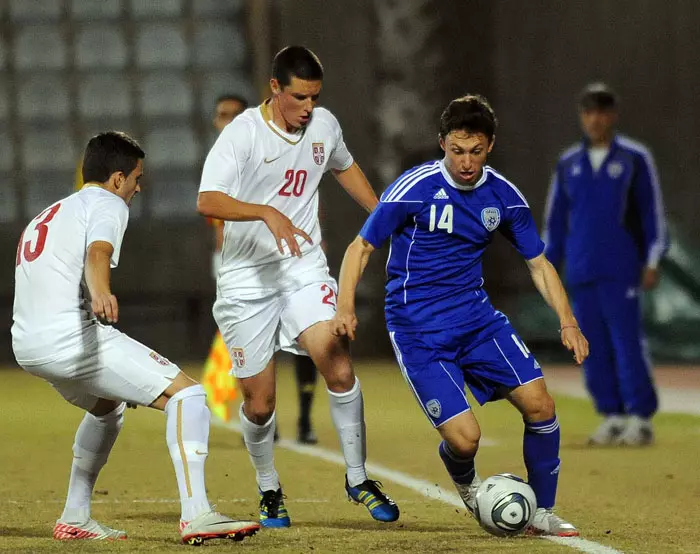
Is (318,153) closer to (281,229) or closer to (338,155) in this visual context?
(338,155)

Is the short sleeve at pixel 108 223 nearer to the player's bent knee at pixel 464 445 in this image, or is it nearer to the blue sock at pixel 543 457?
the player's bent knee at pixel 464 445

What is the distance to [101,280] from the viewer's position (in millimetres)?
5605

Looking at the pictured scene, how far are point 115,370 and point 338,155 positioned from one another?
5.85 feet

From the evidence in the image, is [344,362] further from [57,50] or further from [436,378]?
[57,50]

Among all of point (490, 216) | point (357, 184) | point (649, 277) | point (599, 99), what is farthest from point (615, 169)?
point (490, 216)

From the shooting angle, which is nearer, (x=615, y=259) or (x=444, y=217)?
(x=444, y=217)

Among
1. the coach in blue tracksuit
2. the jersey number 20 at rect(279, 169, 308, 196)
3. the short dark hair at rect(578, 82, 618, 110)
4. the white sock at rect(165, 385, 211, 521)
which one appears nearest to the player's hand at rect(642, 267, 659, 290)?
the coach in blue tracksuit

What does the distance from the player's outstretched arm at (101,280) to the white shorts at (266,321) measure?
1.21 metres

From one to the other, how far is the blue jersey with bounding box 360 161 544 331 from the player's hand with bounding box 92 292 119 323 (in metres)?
1.27

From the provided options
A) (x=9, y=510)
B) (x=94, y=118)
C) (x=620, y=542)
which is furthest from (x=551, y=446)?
(x=94, y=118)

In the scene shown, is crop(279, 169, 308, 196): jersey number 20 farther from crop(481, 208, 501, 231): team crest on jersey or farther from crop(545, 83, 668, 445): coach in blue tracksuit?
crop(545, 83, 668, 445): coach in blue tracksuit

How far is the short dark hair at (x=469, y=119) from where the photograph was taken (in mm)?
6242

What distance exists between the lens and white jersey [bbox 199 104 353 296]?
6773 mm

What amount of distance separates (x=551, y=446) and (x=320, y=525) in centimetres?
107
